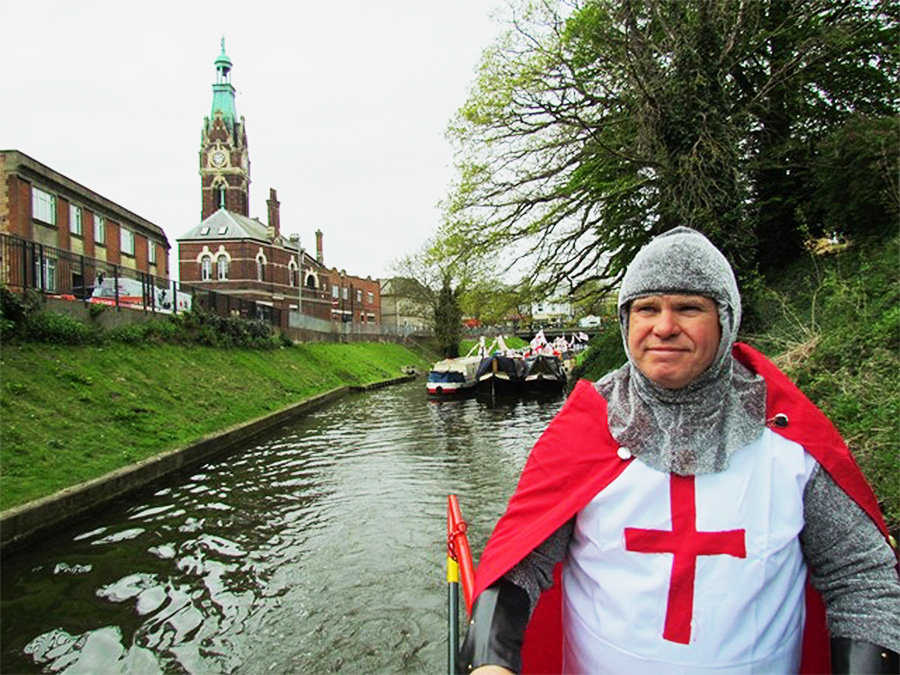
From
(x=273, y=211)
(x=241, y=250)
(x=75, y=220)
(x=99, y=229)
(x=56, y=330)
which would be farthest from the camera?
(x=273, y=211)

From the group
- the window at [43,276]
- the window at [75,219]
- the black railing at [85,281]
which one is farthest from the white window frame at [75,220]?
the window at [43,276]

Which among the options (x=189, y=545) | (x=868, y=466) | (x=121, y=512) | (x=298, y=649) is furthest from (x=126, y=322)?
(x=868, y=466)

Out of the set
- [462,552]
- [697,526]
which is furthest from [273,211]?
[697,526]

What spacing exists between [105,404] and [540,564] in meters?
11.6

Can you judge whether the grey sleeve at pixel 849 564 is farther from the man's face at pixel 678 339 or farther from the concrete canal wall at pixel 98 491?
the concrete canal wall at pixel 98 491

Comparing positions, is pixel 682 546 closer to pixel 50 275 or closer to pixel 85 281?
pixel 85 281

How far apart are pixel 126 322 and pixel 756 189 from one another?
17.9m

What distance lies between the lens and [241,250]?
5238 cm

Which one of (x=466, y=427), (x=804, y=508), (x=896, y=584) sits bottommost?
(x=466, y=427)

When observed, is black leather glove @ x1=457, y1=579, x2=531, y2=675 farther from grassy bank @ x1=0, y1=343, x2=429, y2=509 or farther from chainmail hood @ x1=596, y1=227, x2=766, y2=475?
grassy bank @ x1=0, y1=343, x2=429, y2=509

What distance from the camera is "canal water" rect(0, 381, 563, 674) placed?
4.50 metres

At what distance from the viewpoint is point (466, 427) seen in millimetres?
16969

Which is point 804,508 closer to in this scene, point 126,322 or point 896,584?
point 896,584

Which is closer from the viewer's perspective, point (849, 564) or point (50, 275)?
point (849, 564)
